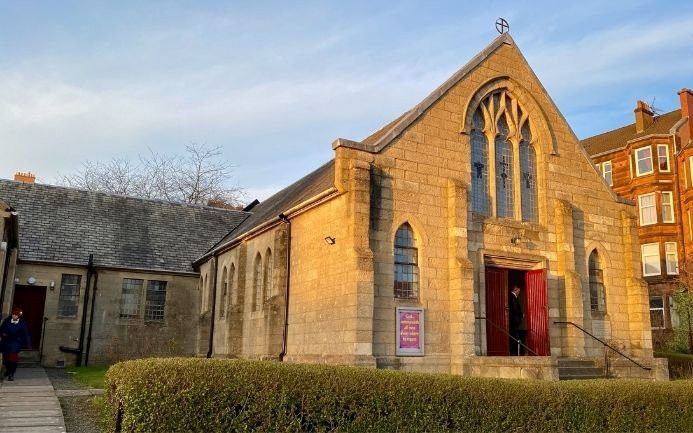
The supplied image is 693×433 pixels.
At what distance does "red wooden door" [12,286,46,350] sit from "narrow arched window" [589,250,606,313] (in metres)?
21.4

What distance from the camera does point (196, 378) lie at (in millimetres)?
8141

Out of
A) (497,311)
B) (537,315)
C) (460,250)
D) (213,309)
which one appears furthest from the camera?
(213,309)

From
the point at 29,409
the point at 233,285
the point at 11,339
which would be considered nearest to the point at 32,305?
the point at 233,285

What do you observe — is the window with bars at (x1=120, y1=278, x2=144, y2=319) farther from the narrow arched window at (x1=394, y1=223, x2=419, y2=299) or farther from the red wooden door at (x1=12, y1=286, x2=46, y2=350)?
the narrow arched window at (x1=394, y1=223, x2=419, y2=299)

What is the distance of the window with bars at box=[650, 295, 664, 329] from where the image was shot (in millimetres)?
36406

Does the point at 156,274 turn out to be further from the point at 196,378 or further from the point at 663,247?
the point at 663,247

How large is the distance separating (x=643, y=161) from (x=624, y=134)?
5.10 metres

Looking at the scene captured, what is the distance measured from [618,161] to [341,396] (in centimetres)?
3754

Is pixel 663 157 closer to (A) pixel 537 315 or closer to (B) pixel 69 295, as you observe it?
(A) pixel 537 315

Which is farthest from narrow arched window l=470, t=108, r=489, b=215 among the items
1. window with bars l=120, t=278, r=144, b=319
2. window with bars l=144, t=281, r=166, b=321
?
window with bars l=120, t=278, r=144, b=319

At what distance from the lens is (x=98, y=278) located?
2566 centimetres

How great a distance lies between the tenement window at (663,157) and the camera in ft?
125

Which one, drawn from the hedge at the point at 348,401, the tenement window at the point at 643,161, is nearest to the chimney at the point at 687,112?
the tenement window at the point at 643,161

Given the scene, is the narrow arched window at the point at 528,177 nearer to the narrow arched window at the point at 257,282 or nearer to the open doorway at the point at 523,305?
the open doorway at the point at 523,305
